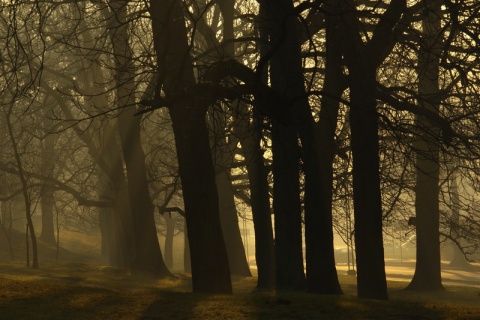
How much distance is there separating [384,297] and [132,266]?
512 inches

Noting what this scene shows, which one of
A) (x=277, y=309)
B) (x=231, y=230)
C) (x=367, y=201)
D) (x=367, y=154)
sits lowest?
(x=277, y=309)

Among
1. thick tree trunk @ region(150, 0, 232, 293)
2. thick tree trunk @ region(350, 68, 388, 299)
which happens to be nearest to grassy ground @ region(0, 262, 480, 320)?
thick tree trunk @ region(150, 0, 232, 293)

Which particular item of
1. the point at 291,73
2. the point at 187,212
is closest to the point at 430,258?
the point at 291,73

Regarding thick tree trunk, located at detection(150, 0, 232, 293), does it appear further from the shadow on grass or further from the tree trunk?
the tree trunk

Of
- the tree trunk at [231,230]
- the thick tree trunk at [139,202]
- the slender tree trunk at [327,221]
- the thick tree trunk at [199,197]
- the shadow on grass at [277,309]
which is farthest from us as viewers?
the tree trunk at [231,230]

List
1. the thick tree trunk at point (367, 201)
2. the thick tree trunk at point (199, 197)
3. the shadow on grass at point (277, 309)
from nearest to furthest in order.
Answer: the shadow on grass at point (277, 309), the thick tree trunk at point (199, 197), the thick tree trunk at point (367, 201)

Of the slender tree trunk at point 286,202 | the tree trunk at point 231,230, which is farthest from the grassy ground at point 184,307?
the tree trunk at point 231,230

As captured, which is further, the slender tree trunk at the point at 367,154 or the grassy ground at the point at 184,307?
the slender tree trunk at the point at 367,154

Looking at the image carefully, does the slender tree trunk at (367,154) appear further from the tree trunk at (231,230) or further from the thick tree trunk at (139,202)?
the tree trunk at (231,230)

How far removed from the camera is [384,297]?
15305 millimetres

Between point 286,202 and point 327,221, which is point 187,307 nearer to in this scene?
point 327,221

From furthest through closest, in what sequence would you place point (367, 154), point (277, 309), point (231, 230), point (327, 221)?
point (231, 230) < point (327, 221) < point (367, 154) < point (277, 309)

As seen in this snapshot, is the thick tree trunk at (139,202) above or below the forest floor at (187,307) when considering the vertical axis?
above


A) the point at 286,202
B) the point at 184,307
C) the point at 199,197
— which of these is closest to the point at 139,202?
the point at 286,202
